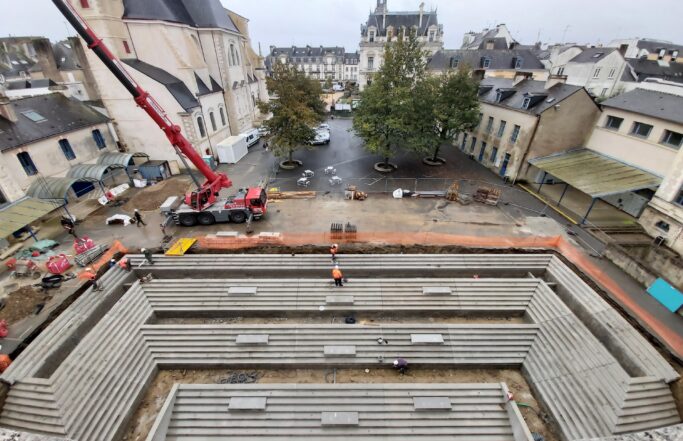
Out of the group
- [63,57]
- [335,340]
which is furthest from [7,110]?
[63,57]

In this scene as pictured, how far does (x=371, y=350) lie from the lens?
12.6m

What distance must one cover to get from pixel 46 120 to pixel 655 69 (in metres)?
75.0

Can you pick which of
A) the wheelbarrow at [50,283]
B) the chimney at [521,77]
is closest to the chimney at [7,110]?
the wheelbarrow at [50,283]

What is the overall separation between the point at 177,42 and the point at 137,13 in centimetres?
354

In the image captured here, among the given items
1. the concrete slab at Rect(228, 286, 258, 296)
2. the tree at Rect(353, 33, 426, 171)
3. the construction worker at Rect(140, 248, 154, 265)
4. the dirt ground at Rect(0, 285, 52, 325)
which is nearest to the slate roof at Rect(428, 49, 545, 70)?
the tree at Rect(353, 33, 426, 171)

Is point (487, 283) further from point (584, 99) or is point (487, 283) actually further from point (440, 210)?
point (584, 99)

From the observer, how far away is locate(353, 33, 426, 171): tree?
80.7ft

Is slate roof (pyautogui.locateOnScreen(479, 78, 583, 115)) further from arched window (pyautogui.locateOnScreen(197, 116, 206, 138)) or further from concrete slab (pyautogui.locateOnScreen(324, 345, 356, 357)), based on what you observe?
arched window (pyautogui.locateOnScreen(197, 116, 206, 138))

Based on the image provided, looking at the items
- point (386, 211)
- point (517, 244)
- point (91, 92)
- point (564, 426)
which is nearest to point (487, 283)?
point (517, 244)

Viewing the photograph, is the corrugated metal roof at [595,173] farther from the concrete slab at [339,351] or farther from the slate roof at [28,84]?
the slate roof at [28,84]

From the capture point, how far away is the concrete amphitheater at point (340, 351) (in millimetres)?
10289

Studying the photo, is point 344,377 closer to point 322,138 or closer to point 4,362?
point 4,362

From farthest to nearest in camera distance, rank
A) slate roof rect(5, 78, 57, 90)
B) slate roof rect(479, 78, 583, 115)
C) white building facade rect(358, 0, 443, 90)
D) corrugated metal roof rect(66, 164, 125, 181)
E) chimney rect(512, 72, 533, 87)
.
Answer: white building facade rect(358, 0, 443, 90) → slate roof rect(5, 78, 57, 90) → chimney rect(512, 72, 533, 87) → slate roof rect(479, 78, 583, 115) → corrugated metal roof rect(66, 164, 125, 181)

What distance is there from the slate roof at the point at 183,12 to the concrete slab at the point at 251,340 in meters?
30.8
